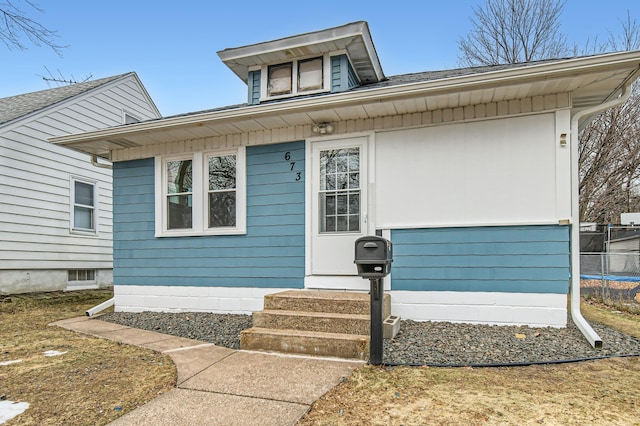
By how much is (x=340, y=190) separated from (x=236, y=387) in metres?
2.98

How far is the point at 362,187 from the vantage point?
5.10m

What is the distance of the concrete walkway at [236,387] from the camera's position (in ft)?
7.87

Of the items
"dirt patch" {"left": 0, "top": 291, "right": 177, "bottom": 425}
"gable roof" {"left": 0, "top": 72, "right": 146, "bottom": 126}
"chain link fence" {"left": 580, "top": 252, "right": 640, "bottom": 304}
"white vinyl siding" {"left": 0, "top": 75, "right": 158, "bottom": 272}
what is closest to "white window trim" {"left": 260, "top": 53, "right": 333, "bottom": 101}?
"dirt patch" {"left": 0, "top": 291, "right": 177, "bottom": 425}

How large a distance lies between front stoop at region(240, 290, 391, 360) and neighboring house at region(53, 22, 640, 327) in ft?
3.00

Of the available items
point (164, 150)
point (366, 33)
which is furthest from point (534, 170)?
point (164, 150)

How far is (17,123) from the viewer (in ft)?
25.4

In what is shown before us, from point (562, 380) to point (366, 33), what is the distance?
5555 millimetres

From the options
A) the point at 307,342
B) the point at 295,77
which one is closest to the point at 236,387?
the point at 307,342

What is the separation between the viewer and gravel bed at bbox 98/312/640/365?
3426 millimetres

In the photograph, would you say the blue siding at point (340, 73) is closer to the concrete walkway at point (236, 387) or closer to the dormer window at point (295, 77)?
the dormer window at point (295, 77)

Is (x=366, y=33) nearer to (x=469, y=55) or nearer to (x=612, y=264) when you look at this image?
(x=612, y=264)

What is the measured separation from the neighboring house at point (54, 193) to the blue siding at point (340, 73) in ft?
14.0

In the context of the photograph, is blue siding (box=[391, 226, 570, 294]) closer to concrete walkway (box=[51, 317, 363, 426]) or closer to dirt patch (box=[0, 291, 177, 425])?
concrete walkway (box=[51, 317, 363, 426])

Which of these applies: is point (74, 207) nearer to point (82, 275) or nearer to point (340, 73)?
point (82, 275)
